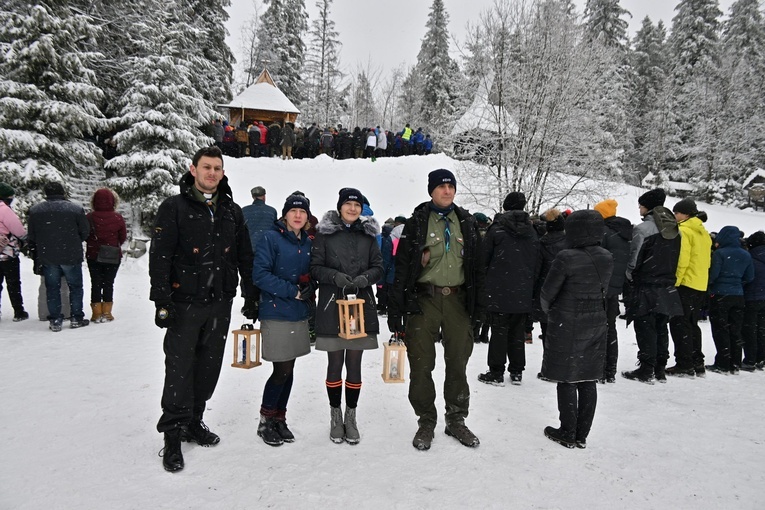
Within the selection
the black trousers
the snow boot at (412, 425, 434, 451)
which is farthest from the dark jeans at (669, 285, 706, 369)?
the black trousers

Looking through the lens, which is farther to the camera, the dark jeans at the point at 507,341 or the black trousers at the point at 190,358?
the dark jeans at the point at 507,341

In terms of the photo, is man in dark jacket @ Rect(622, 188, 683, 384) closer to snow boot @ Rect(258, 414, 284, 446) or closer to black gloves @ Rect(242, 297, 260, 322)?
snow boot @ Rect(258, 414, 284, 446)

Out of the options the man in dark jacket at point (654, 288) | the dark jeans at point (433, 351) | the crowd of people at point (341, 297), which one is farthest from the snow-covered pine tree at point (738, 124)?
the dark jeans at point (433, 351)

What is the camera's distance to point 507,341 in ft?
17.9

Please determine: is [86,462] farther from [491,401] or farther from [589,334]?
[589,334]

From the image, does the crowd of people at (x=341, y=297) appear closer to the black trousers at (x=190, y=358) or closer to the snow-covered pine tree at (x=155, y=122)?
the black trousers at (x=190, y=358)

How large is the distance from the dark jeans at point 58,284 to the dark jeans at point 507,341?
21.3 feet

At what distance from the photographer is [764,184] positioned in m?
30.4

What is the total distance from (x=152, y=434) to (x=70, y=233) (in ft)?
14.8

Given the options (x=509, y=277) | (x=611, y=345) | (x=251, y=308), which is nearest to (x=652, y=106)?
(x=611, y=345)

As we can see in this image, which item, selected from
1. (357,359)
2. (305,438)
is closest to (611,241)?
(357,359)

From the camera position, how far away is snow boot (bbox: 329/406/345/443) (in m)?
3.70

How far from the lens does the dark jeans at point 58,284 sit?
6.64 metres

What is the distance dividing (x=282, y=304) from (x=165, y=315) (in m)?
0.88
